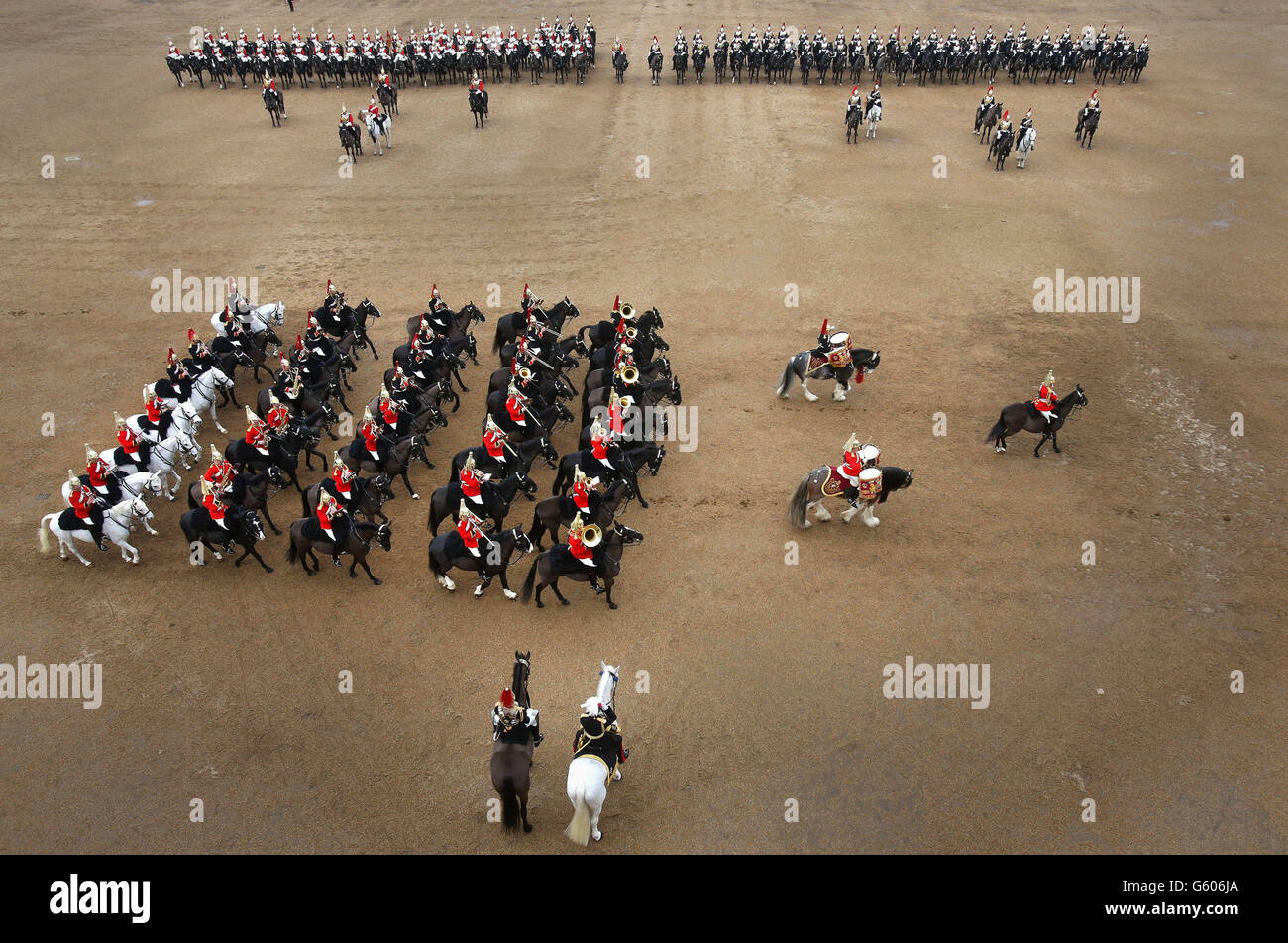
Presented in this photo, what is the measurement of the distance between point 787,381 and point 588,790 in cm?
945

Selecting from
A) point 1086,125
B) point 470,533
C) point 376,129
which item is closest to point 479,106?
point 376,129

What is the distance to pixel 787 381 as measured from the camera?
1509 centimetres

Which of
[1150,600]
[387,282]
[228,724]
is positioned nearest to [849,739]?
[1150,600]

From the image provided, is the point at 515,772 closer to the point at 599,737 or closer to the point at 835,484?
the point at 599,737

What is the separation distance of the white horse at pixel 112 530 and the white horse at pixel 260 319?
579cm

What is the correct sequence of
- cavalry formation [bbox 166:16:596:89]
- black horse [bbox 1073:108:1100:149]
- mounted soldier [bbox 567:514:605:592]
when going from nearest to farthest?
1. mounted soldier [bbox 567:514:605:592]
2. black horse [bbox 1073:108:1100:149]
3. cavalry formation [bbox 166:16:596:89]

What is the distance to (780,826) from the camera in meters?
8.34

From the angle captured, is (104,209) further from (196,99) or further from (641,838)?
(641,838)

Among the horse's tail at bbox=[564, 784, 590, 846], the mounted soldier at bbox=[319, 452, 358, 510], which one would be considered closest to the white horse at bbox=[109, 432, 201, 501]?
the mounted soldier at bbox=[319, 452, 358, 510]

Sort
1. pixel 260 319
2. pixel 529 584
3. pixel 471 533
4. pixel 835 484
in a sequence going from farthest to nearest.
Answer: pixel 260 319
pixel 835 484
pixel 529 584
pixel 471 533

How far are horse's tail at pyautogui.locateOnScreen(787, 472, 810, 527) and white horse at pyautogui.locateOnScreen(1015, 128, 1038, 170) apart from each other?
1836 cm

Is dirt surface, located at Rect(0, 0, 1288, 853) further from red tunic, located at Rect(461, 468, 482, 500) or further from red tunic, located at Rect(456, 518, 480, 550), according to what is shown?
red tunic, located at Rect(461, 468, 482, 500)

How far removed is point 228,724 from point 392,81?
31826mm

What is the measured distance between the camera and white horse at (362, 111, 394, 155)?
2623cm
